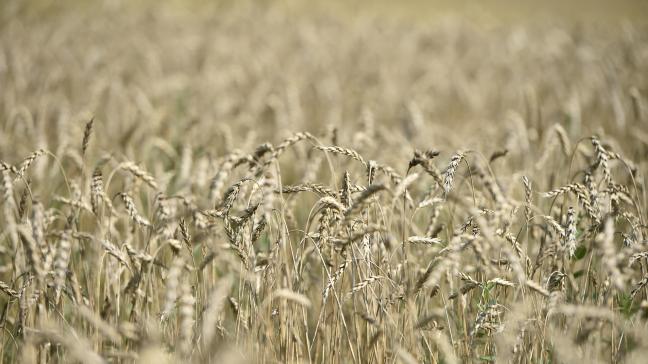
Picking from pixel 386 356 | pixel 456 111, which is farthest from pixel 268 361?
pixel 456 111

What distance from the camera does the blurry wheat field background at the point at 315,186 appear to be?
168 centimetres

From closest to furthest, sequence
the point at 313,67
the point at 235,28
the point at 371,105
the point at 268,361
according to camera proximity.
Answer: the point at 268,361, the point at 371,105, the point at 313,67, the point at 235,28

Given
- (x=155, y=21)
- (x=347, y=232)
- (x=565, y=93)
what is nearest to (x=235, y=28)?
(x=155, y=21)

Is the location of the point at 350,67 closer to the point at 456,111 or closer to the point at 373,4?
the point at 456,111

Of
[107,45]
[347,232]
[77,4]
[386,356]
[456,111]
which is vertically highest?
[77,4]

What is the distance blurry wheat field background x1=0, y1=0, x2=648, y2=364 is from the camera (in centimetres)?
168

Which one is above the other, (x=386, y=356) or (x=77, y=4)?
(x=77, y=4)

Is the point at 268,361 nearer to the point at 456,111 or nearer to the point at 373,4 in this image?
the point at 456,111

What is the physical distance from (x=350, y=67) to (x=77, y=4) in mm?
6591

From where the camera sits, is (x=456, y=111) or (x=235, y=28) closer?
(x=456, y=111)

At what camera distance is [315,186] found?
5.85ft

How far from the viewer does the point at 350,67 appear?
7.33 metres

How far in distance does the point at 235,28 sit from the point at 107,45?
2.47 m

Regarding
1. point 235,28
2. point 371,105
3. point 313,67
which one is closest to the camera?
point 371,105
